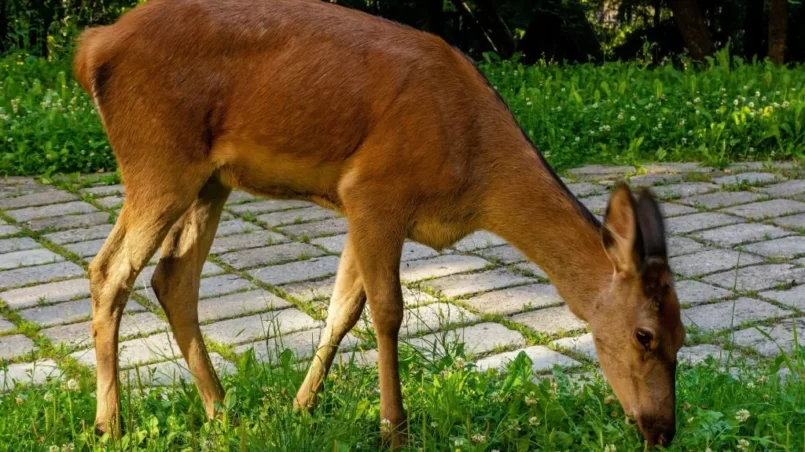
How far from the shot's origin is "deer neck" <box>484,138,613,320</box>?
167 inches

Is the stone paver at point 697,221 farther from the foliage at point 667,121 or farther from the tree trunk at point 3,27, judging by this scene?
the tree trunk at point 3,27

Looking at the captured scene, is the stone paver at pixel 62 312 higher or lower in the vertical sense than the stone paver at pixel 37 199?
higher

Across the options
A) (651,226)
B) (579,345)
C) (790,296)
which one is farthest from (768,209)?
(651,226)

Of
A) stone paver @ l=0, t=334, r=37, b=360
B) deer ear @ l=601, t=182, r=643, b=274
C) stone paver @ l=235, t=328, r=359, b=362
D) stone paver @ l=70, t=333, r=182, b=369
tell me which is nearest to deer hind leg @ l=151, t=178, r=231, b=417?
stone paver @ l=70, t=333, r=182, b=369

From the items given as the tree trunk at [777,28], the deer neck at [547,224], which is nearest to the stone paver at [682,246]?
the deer neck at [547,224]

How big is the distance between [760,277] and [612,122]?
133 inches

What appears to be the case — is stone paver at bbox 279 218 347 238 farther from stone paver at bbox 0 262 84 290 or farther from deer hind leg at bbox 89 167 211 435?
deer hind leg at bbox 89 167 211 435

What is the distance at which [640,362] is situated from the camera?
4004mm

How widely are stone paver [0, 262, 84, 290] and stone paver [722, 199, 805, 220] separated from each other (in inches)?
167

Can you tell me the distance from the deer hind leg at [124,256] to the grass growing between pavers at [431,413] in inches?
5.0

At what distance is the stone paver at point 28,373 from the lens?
4.96 metres

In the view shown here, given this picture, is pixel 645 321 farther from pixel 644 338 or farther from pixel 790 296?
pixel 790 296

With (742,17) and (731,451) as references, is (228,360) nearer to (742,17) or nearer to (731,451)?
(731,451)

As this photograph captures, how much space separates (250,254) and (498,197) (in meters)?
2.99
